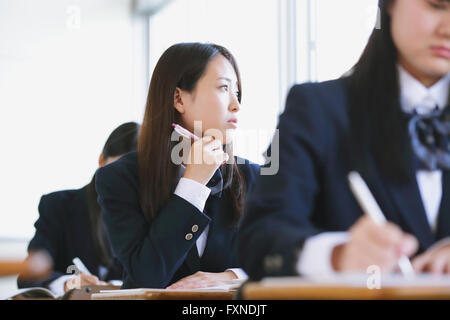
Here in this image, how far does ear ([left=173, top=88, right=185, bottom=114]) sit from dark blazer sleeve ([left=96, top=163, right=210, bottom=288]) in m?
0.20

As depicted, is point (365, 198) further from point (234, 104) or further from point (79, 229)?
point (79, 229)

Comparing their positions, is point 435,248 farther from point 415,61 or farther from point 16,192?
point 16,192

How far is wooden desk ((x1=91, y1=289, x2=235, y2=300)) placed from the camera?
105 cm

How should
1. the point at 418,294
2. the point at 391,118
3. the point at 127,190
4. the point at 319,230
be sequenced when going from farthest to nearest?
1. the point at 127,190
2. the point at 391,118
3. the point at 319,230
4. the point at 418,294

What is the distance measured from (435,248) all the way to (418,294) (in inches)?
11.1

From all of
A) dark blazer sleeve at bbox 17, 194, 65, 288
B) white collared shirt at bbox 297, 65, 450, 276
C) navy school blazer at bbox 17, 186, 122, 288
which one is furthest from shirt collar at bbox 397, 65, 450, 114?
dark blazer sleeve at bbox 17, 194, 65, 288

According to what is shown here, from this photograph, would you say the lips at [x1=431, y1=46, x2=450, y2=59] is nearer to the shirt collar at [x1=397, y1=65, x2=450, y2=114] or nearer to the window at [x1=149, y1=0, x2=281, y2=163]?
the shirt collar at [x1=397, y1=65, x2=450, y2=114]

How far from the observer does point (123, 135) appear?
1902 mm

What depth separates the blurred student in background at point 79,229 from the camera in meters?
1.88

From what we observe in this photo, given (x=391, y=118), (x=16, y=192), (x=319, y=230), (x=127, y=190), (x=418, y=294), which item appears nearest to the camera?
(x=418, y=294)

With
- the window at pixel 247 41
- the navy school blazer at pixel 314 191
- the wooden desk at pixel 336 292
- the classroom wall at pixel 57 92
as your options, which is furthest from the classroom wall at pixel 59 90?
the wooden desk at pixel 336 292

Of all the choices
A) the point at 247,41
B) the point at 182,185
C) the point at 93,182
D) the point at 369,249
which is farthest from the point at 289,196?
the point at 93,182
